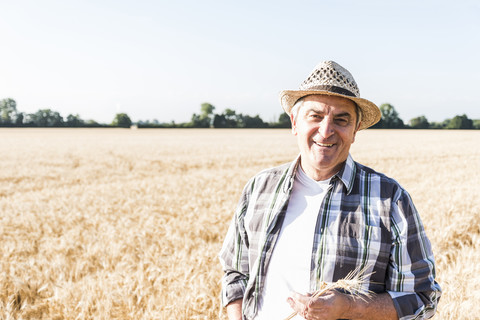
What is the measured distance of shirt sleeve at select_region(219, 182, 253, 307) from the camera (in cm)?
217

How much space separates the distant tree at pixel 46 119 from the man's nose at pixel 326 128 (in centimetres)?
7886

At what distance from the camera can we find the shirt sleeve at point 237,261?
2.17 meters

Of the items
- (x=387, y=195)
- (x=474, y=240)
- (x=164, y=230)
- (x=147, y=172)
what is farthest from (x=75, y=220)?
(x=147, y=172)

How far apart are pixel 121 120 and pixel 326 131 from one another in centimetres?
8813

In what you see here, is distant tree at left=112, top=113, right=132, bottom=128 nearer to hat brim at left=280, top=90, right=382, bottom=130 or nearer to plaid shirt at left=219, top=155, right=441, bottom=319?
hat brim at left=280, top=90, right=382, bottom=130

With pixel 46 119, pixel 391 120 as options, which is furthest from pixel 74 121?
pixel 391 120

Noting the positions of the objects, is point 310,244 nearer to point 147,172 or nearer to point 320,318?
point 320,318

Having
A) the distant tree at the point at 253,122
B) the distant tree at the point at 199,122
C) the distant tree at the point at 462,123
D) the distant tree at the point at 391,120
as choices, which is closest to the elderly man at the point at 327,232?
the distant tree at the point at 253,122

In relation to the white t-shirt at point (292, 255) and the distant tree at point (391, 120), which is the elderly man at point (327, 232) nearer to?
the white t-shirt at point (292, 255)

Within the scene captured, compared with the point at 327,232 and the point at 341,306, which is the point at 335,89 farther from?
the point at 341,306

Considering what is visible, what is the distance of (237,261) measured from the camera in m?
2.19

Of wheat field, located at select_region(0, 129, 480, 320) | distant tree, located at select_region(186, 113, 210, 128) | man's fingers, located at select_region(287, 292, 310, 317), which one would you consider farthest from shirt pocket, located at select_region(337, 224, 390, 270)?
distant tree, located at select_region(186, 113, 210, 128)

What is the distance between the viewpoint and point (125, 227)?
19.2ft

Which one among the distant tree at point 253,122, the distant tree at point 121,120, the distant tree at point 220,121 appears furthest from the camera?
the distant tree at point 121,120
